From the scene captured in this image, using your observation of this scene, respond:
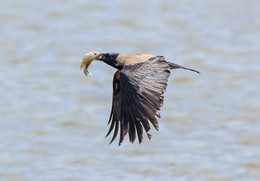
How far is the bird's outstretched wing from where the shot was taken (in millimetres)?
6230

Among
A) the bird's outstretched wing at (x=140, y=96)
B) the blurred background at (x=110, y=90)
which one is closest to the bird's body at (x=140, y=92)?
the bird's outstretched wing at (x=140, y=96)

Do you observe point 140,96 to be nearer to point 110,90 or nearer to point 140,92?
point 140,92

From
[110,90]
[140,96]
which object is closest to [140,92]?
[140,96]

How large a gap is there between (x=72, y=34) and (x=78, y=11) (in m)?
1.60

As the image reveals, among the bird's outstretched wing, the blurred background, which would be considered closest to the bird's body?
the bird's outstretched wing

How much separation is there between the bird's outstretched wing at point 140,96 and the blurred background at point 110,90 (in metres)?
2.95

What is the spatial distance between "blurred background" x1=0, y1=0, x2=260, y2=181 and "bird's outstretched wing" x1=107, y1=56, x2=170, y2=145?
295cm

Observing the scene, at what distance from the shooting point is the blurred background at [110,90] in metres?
9.81

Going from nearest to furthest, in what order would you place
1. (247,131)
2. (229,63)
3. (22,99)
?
(247,131) < (22,99) < (229,63)

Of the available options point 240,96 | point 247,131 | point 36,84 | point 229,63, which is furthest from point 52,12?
point 247,131

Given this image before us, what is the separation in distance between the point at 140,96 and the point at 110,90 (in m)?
5.97

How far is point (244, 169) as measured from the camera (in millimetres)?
9648

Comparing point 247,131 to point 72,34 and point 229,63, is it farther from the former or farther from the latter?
point 72,34

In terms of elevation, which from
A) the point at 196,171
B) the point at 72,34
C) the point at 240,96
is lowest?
the point at 196,171
